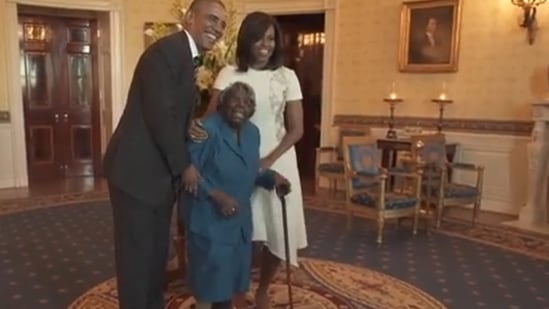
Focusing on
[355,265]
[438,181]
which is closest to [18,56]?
[355,265]

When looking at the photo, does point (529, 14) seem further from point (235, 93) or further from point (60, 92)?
point (60, 92)

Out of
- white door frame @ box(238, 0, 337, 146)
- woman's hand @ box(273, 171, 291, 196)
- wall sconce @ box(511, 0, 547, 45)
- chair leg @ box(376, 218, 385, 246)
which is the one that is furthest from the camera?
white door frame @ box(238, 0, 337, 146)

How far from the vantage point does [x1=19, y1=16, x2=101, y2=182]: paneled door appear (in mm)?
7262

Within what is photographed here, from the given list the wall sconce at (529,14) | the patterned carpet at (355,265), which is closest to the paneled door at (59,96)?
the patterned carpet at (355,265)

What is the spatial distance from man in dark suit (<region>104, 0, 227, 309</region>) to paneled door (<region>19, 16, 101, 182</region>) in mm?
5846

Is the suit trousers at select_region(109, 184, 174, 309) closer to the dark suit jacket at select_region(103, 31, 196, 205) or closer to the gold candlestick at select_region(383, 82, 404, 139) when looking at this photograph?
the dark suit jacket at select_region(103, 31, 196, 205)

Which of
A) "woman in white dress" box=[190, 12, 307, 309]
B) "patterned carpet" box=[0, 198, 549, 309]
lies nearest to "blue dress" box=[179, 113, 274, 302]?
"woman in white dress" box=[190, 12, 307, 309]

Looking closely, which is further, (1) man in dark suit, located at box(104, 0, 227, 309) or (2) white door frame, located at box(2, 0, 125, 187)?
(2) white door frame, located at box(2, 0, 125, 187)

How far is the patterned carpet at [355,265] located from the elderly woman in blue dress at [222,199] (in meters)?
1.00

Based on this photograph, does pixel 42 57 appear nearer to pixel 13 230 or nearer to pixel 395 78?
pixel 13 230

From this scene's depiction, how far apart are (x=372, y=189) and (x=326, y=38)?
291 centimetres

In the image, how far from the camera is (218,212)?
6.97 feet

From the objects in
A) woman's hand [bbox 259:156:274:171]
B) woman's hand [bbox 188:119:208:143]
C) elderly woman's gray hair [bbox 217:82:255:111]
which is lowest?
woman's hand [bbox 259:156:274:171]

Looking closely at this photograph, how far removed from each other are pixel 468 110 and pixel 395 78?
1.01 m
